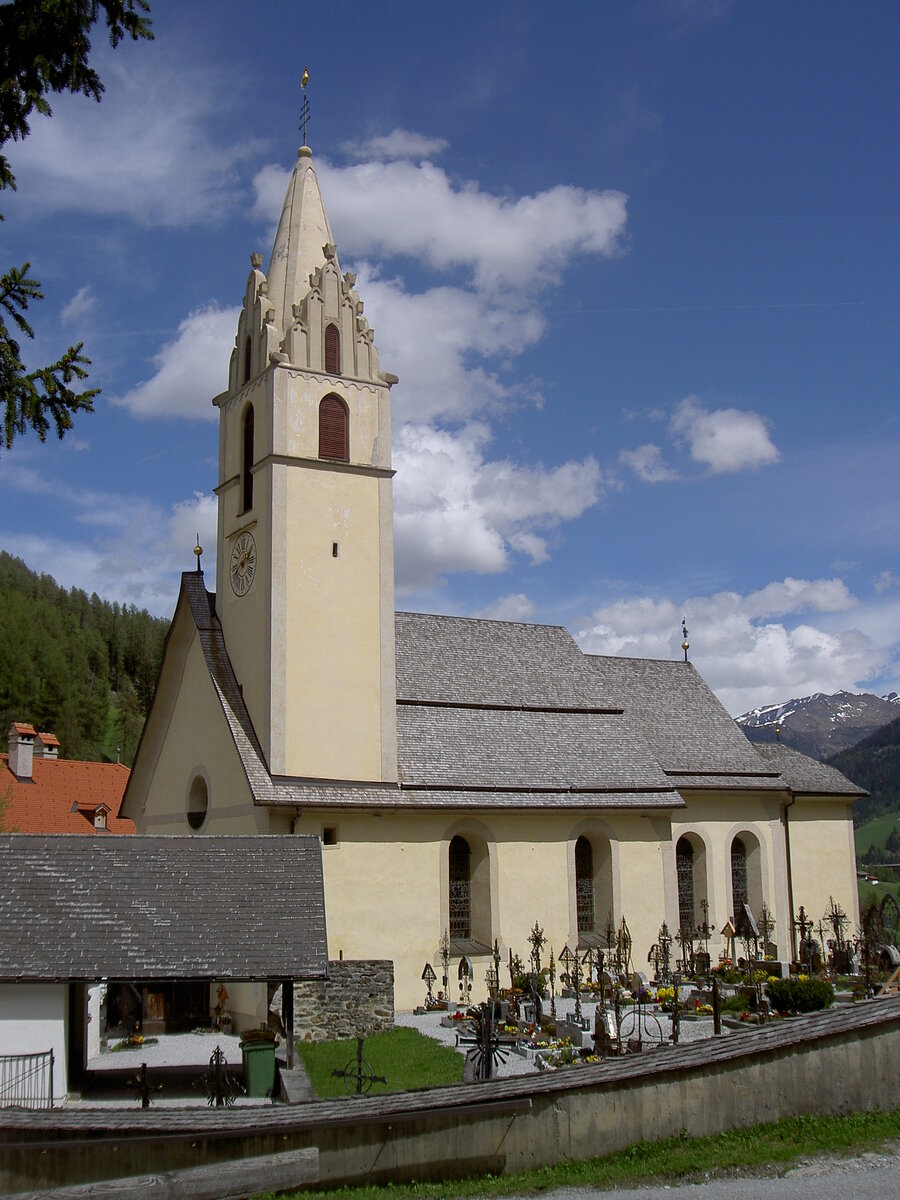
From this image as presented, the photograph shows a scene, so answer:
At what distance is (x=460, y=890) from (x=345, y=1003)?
582cm

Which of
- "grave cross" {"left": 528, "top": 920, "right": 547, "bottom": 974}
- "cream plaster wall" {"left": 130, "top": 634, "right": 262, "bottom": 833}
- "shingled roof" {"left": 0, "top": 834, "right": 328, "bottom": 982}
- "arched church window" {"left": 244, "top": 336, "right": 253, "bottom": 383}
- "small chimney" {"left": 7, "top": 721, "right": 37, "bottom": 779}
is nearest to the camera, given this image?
"shingled roof" {"left": 0, "top": 834, "right": 328, "bottom": 982}

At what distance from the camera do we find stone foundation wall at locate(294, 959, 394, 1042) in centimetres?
2409

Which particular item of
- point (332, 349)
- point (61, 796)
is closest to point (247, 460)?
point (332, 349)

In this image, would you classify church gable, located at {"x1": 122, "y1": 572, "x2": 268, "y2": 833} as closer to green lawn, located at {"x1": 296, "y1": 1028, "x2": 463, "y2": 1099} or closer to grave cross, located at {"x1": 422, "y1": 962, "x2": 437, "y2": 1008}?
grave cross, located at {"x1": 422, "y1": 962, "x2": 437, "y2": 1008}

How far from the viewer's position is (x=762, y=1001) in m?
24.5

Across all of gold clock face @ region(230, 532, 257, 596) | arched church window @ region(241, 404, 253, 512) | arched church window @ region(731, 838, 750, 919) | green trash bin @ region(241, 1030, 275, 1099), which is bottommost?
green trash bin @ region(241, 1030, 275, 1099)

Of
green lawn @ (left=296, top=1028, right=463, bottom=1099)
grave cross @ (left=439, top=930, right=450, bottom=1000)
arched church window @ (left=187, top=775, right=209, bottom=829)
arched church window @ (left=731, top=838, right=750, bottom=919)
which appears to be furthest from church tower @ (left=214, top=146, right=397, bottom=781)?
arched church window @ (left=731, top=838, right=750, bottom=919)

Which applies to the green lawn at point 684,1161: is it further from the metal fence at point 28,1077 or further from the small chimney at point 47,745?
the small chimney at point 47,745

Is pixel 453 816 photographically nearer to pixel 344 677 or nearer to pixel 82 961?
pixel 344 677

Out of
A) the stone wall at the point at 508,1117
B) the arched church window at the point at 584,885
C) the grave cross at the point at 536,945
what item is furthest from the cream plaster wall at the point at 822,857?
the stone wall at the point at 508,1117

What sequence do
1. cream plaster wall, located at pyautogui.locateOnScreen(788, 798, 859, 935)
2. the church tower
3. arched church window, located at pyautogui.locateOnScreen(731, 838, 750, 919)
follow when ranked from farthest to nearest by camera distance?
1. cream plaster wall, located at pyautogui.locateOnScreen(788, 798, 859, 935)
2. arched church window, located at pyautogui.locateOnScreen(731, 838, 750, 919)
3. the church tower

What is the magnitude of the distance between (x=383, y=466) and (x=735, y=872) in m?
16.9

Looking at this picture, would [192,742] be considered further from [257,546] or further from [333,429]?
[333,429]

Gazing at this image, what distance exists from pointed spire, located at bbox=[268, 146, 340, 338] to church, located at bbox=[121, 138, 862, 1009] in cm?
6
